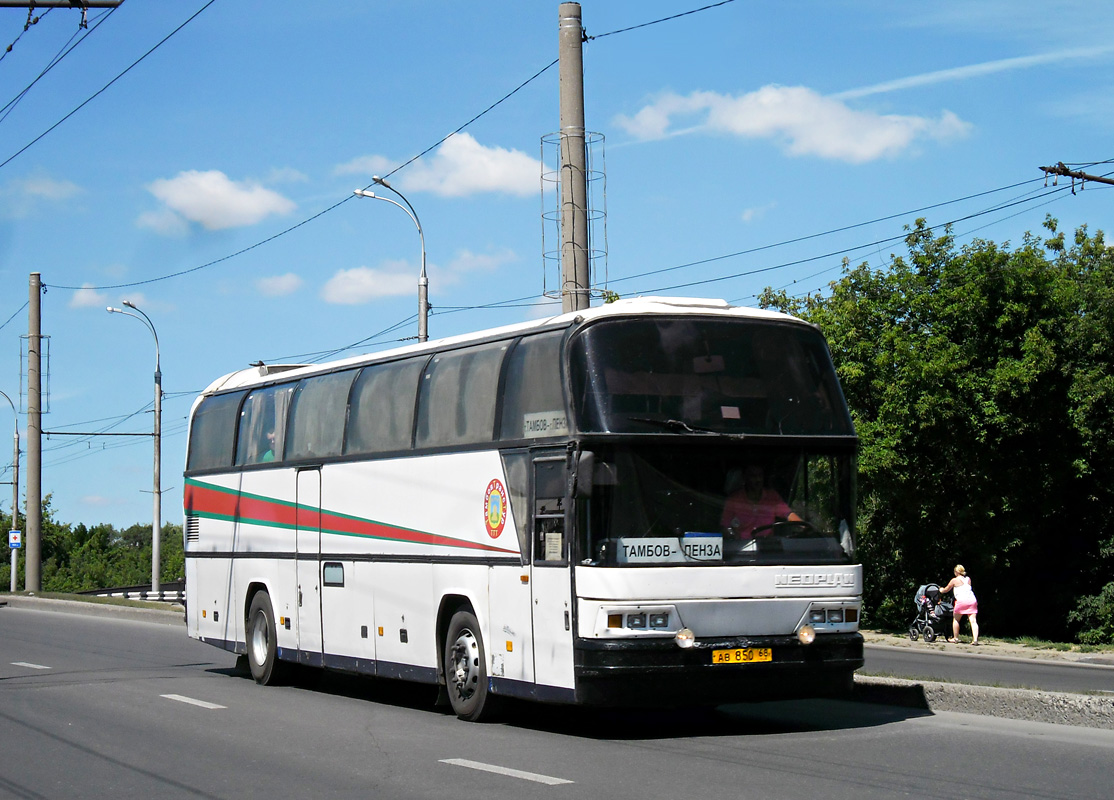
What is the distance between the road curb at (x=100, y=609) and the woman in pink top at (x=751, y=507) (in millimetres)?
18072

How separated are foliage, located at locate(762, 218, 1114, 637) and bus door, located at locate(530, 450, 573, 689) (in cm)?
2231

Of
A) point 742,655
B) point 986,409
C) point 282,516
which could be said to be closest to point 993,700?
point 742,655

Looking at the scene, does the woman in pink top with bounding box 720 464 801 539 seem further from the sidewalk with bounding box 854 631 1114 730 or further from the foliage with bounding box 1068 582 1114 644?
the foliage with bounding box 1068 582 1114 644

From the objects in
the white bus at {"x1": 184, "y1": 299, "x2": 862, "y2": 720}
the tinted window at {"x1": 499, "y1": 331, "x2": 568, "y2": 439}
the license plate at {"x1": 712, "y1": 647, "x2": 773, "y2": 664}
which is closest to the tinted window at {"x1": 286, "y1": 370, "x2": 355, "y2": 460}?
the white bus at {"x1": 184, "y1": 299, "x2": 862, "y2": 720}

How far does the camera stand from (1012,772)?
9.41 metres

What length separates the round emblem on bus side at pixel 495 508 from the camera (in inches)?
505

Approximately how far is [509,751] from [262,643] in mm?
7866

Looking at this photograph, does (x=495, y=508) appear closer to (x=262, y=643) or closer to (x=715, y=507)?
(x=715, y=507)

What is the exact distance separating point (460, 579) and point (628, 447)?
2887mm

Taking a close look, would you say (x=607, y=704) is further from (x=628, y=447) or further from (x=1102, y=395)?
(x=1102, y=395)

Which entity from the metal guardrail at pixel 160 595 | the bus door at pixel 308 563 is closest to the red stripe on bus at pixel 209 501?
Answer: the metal guardrail at pixel 160 595

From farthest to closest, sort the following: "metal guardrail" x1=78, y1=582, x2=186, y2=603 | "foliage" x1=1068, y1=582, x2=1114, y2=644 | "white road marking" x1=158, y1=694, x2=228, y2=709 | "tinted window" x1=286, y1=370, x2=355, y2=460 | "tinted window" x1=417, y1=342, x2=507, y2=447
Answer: "foliage" x1=1068, y1=582, x2=1114, y2=644
"metal guardrail" x1=78, y1=582, x2=186, y2=603
"tinted window" x1=286, y1=370, x2=355, y2=460
"white road marking" x1=158, y1=694, x2=228, y2=709
"tinted window" x1=417, y1=342, x2=507, y2=447

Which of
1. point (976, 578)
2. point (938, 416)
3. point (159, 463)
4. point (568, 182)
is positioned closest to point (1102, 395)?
point (938, 416)

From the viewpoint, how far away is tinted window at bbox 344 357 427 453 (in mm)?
14742
